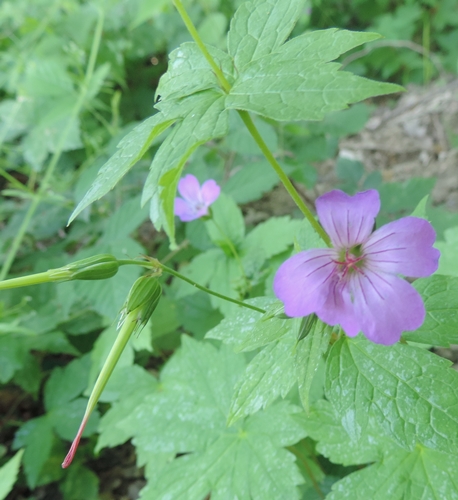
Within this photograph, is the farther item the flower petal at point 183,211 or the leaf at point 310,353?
the flower petal at point 183,211

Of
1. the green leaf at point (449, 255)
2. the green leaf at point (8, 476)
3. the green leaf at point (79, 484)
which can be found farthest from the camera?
the green leaf at point (79, 484)

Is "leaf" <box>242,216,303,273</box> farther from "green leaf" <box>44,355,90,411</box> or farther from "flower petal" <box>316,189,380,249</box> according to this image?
"green leaf" <box>44,355,90,411</box>

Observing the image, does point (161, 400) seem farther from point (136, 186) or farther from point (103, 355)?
point (136, 186)

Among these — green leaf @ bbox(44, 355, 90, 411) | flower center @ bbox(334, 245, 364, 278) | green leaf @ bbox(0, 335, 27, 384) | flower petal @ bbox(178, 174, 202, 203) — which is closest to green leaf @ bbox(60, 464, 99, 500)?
green leaf @ bbox(44, 355, 90, 411)

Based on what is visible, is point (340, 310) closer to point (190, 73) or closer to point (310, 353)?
point (310, 353)

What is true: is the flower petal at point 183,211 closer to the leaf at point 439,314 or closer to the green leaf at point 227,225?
the green leaf at point 227,225

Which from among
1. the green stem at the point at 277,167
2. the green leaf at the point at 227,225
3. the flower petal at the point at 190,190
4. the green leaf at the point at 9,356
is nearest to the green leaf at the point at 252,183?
the green leaf at the point at 227,225
